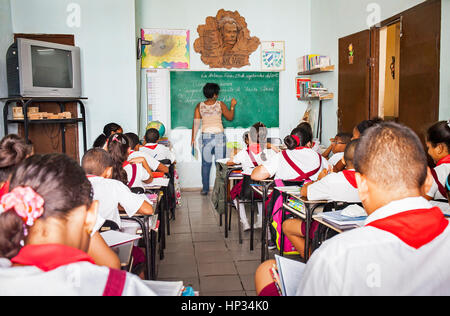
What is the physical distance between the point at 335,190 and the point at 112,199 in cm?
124

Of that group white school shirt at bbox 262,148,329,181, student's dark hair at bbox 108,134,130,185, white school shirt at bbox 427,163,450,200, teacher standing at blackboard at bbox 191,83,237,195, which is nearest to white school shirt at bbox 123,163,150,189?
student's dark hair at bbox 108,134,130,185

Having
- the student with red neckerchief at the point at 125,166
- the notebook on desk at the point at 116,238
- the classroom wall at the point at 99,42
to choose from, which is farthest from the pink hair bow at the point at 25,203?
the classroom wall at the point at 99,42

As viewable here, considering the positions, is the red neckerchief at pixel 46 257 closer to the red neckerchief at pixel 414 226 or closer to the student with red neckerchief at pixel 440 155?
the red neckerchief at pixel 414 226

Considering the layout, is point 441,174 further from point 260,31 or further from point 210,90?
point 260,31

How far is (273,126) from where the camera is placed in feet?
21.4

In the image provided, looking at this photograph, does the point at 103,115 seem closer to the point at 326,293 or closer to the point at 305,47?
the point at 305,47

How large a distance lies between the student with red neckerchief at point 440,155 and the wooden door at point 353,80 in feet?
7.18

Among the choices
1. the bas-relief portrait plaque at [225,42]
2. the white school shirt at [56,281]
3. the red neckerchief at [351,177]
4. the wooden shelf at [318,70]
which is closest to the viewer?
the white school shirt at [56,281]

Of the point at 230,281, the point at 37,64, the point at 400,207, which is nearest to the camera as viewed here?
the point at 400,207

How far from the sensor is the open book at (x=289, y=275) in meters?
1.16

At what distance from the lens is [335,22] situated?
5406 millimetres

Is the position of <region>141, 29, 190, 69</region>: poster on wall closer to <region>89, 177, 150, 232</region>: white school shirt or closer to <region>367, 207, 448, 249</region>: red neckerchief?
<region>89, 177, 150, 232</region>: white school shirt

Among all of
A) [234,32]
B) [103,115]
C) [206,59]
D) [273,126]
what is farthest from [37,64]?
[273,126]
